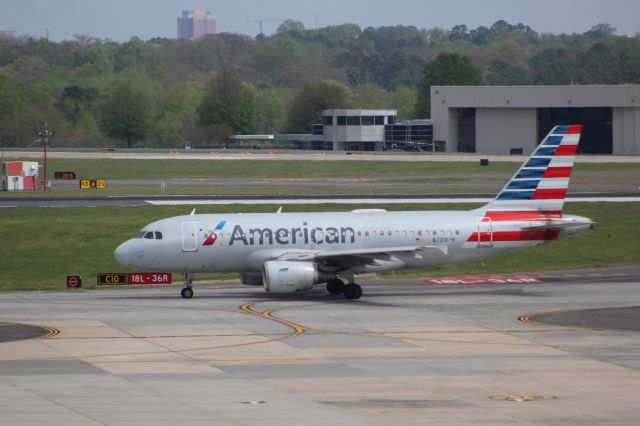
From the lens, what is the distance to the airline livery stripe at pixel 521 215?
50.4 meters

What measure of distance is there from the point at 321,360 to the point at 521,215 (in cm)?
1893

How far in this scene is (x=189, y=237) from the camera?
49.0 meters

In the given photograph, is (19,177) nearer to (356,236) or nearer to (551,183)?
(356,236)

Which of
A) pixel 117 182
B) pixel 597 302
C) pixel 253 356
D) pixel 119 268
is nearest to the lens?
pixel 253 356

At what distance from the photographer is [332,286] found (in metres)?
49.7

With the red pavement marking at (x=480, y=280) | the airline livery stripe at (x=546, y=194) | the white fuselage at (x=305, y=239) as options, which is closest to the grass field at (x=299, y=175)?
the red pavement marking at (x=480, y=280)

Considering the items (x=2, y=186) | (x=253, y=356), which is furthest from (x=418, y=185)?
(x=253, y=356)

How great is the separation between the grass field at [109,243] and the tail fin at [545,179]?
28.9 ft

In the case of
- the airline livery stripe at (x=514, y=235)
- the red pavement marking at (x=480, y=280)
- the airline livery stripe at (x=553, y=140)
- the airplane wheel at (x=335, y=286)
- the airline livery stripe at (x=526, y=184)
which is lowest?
the red pavement marking at (x=480, y=280)

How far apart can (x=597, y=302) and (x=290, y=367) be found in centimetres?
1812

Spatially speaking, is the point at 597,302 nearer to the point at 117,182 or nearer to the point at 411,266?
the point at 411,266

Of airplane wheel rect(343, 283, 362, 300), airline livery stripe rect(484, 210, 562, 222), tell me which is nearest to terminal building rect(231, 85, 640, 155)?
airline livery stripe rect(484, 210, 562, 222)

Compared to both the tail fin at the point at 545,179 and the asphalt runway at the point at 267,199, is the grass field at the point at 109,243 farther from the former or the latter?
the tail fin at the point at 545,179

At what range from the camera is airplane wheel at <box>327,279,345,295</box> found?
4946cm
